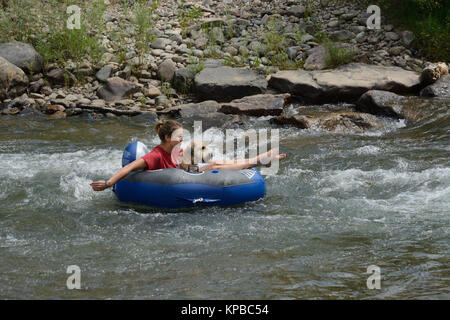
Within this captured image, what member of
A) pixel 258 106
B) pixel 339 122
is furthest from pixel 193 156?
pixel 258 106

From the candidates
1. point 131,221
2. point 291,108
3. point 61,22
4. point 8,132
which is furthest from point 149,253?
point 61,22

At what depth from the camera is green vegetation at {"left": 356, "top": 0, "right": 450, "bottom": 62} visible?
10.6 metres

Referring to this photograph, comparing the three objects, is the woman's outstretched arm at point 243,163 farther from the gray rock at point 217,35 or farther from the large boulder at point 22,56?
the gray rock at point 217,35

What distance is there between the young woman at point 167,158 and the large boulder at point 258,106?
353 centimetres

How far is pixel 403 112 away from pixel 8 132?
5815 mm

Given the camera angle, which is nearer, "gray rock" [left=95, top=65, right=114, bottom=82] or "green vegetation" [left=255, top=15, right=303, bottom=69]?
"gray rock" [left=95, top=65, right=114, bottom=82]

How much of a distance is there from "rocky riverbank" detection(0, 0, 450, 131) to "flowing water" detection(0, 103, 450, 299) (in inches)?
79.3

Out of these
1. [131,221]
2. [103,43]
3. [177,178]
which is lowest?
[131,221]

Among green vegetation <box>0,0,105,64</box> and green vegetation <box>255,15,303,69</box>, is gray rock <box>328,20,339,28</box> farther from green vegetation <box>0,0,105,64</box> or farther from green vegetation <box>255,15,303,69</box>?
green vegetation <box>0,0,105,64</box>

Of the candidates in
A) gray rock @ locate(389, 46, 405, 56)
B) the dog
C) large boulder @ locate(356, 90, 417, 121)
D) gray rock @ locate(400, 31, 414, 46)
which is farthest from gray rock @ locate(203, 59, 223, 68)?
the dog

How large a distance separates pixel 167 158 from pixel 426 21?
7364 mm

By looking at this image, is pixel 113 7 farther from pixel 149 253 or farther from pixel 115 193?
pixel 149 253

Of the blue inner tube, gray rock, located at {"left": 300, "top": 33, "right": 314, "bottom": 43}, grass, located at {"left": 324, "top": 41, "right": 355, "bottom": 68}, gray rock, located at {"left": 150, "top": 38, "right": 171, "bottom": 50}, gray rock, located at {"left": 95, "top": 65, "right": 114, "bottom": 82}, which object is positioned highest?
gray rock, located at {"left": 300, "top": 33, "right": 314, "bottom": 43}

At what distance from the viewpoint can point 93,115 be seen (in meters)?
9.56
